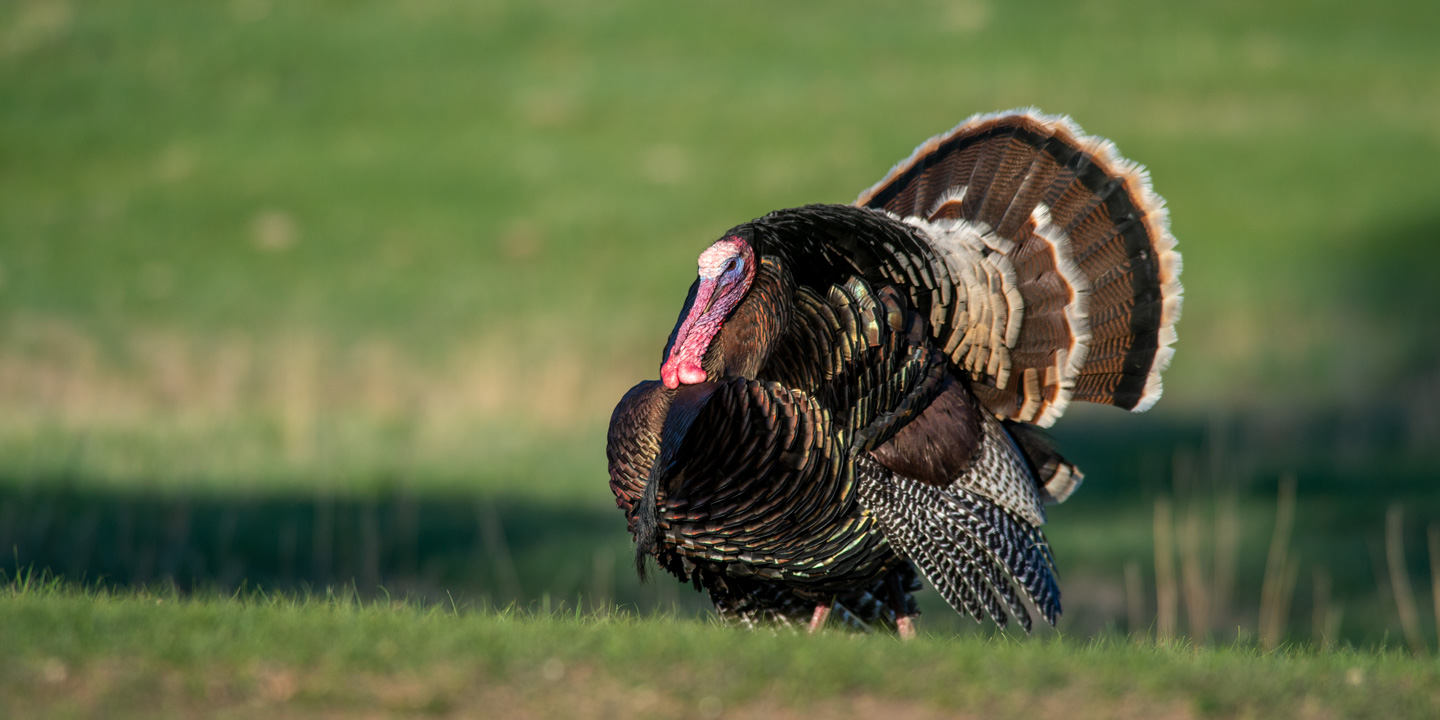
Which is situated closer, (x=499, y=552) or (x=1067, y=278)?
(x=1067, y=278)

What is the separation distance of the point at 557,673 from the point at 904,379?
2.03 metres

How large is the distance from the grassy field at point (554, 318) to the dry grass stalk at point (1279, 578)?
105 millimetres

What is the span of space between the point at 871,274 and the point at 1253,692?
209 cm

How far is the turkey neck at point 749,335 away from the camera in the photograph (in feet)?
15.3

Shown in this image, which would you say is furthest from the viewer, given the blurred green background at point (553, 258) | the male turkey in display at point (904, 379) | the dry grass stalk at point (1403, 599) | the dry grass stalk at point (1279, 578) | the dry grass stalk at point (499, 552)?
the blurred green background at point (553, 258)

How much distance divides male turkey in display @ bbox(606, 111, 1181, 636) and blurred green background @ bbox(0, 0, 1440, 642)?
1.82 metres

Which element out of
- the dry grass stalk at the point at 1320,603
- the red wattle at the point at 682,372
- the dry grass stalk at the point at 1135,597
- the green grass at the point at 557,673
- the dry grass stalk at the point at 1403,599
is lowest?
the dry grass stalk at the point at 1135,597

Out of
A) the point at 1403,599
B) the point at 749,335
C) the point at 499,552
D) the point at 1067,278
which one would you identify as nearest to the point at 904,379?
the point at 749,335

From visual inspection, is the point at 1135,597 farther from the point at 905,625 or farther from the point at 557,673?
the point at 557,673

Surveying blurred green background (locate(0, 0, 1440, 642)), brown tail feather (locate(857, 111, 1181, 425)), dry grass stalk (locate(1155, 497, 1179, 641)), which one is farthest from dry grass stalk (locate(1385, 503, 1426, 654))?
brown tail feather (locate(857, 111, 1181, 425))

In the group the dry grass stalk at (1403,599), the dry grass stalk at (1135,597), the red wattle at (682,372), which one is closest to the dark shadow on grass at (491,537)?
the dry grass stalk at (1135,597)

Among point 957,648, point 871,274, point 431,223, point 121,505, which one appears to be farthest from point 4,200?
point 957,648

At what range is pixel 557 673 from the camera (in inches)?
139

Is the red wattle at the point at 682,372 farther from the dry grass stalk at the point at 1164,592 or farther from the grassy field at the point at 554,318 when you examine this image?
the dry grass stalk at the point at 1164,592
